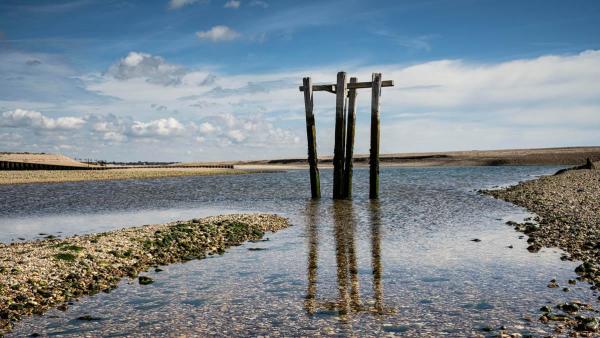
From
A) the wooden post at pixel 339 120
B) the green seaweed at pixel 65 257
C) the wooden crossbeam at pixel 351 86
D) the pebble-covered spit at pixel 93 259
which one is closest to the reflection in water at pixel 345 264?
the pebble-covered spit at pixel 93 259

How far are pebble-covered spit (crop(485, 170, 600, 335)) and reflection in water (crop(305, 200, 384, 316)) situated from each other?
388cm

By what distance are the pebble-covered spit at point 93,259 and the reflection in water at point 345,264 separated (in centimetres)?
352

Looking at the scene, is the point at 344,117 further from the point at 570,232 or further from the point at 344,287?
the point at 344,287

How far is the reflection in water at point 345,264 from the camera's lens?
11398 mm

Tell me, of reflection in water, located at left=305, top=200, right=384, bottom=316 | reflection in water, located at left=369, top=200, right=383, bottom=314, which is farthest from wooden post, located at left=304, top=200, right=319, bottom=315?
reflection in water, located at left=369, top=200, right=383, bottom=314

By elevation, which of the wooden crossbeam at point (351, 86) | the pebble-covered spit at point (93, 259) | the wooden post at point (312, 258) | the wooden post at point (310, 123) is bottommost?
the wooden post at point (312, 258)

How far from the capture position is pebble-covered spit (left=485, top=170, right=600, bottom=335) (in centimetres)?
1029

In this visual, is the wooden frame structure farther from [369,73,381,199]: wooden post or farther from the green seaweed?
the green seaweed

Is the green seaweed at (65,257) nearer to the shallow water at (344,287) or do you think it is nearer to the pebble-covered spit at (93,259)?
the pebble-covered spit at (93,259)

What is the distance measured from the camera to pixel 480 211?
30547mm

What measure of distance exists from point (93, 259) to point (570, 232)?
17.9 m

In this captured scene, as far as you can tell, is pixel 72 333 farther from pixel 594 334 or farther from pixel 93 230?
pixel 93 230

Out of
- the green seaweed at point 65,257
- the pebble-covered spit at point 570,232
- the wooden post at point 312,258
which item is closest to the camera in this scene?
the pebble-covered spit at point 570,232

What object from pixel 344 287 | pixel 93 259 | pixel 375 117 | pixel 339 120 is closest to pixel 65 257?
pixel 93 259
